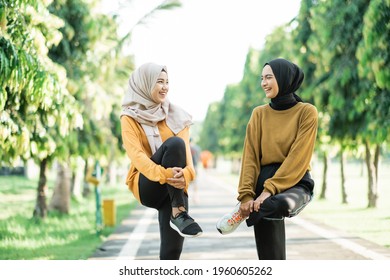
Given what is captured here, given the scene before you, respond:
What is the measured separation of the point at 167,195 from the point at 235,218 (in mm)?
462

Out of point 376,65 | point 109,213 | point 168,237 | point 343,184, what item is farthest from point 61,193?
point 168,237

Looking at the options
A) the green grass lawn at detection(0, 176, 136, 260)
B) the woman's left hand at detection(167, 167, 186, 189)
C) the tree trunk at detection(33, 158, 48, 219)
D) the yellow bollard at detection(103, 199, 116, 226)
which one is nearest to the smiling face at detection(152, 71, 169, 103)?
the woman's left hand at detection(167, 167, 186, 189)

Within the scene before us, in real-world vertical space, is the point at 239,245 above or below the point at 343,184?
above

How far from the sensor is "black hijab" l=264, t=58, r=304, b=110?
12.7ft

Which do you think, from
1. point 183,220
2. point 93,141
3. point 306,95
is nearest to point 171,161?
point 183,220

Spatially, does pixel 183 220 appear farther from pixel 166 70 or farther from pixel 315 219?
pixel 315 219

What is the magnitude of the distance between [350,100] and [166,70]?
23.7ft

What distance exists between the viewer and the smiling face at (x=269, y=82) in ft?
12.9

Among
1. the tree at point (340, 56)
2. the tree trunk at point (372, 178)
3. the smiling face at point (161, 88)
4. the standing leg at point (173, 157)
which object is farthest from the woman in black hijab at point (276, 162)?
the tree trunk at point (372, 178)

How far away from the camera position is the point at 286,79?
390cm

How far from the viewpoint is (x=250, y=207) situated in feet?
12.8

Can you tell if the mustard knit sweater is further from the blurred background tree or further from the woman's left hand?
the blurred background tree

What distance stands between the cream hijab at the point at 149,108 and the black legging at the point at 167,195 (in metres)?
0.19

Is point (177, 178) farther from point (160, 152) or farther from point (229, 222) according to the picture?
point (229, 222)
